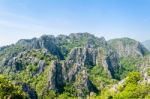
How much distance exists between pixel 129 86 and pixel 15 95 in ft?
186

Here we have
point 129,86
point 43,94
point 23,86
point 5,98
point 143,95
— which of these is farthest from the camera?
point 43,94

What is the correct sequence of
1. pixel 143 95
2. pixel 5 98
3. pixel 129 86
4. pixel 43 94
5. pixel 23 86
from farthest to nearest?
pixel 43 94 → pixel 23 86 → pixel 129 86 → pixel 143 95 → pixel 5 98

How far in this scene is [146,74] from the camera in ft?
431

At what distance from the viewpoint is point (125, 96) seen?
116062mm

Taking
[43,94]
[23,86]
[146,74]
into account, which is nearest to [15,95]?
[146,74]

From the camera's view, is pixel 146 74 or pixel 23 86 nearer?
pixel 146 74

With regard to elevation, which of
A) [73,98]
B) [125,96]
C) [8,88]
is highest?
[8,88]

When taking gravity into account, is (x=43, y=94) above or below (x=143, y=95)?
below

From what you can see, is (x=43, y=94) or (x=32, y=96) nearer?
(x=32, y=96)

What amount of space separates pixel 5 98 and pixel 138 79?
6505cm

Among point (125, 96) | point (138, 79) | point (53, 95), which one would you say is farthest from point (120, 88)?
point (53, 95)

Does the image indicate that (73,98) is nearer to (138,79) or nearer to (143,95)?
(138,79)

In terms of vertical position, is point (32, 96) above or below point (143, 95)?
below

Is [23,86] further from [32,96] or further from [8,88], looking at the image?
[8,88]
